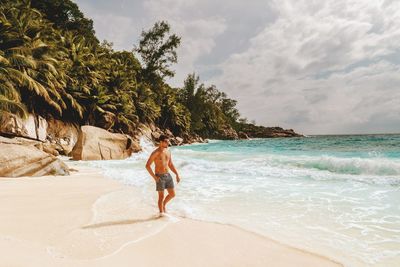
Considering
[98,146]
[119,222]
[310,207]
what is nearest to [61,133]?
[98,146]

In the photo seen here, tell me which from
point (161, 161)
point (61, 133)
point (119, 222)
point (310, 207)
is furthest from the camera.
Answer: point (61, 133)

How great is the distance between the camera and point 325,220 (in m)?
4.67

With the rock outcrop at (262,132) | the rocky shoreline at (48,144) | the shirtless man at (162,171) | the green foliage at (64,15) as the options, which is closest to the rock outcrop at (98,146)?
the rocky shoreline at (48,144)

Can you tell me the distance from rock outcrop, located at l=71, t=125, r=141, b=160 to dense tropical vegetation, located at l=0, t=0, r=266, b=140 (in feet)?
11.8

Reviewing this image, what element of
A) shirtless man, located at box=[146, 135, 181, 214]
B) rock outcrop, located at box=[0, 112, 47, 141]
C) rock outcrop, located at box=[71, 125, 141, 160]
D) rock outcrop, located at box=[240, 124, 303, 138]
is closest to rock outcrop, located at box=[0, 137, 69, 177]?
shirtless man, located at box=[146, 135, 181, 214]

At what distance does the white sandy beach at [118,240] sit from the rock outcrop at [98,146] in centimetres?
1019

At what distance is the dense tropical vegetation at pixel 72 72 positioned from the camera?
1733cm

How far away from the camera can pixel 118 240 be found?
349 cm

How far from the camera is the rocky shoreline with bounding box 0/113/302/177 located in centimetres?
833

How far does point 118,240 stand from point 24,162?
6.58m

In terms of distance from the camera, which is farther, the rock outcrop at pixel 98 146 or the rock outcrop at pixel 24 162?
the rock outcrop at pixel 98 146

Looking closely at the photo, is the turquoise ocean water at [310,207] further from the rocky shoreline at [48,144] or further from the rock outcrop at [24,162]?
the rocky shoreline at [48,144]

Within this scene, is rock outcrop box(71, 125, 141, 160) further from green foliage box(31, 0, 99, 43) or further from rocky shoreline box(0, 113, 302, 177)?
green foliage box(31, 0, 99, 43)

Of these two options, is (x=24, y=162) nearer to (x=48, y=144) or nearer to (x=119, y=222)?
(x=119, y=222)
